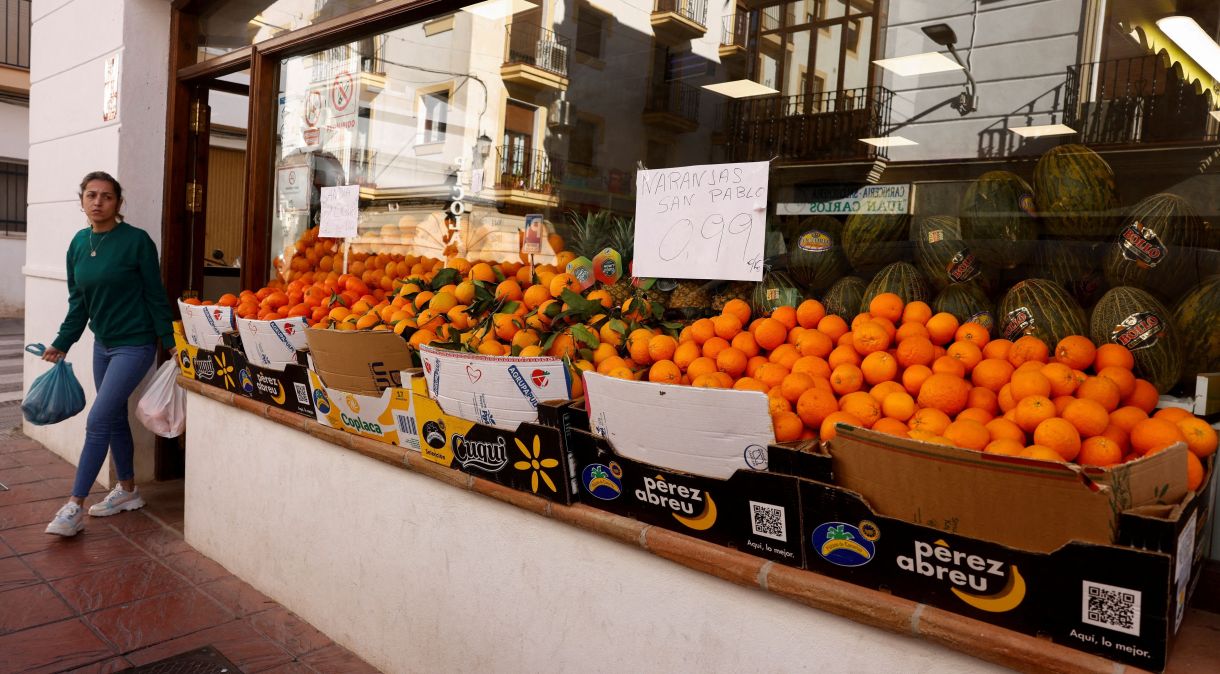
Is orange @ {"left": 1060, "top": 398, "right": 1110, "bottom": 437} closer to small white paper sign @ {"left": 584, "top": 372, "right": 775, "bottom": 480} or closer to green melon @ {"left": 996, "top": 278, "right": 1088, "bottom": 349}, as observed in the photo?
green melon @ {"left": 996, "top": 278, "right": 1088, "bottom": 349}

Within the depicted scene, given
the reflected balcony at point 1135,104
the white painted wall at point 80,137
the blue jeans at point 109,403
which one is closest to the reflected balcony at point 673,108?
the reflected balcony at point 1135,104

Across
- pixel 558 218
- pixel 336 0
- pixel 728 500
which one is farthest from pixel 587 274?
pixel 336 0

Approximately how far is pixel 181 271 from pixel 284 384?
207cm

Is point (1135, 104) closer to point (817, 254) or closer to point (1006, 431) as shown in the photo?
point (817, 254)

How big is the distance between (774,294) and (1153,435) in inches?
41.0

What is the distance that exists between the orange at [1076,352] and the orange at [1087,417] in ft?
0.70

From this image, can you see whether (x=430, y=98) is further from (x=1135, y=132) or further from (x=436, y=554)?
(x=1135, y=132)

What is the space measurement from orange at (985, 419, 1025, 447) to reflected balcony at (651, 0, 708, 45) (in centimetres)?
180

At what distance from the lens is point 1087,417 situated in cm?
149

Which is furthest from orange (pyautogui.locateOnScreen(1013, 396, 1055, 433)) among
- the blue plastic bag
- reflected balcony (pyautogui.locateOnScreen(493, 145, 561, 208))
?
the blue plastic bag

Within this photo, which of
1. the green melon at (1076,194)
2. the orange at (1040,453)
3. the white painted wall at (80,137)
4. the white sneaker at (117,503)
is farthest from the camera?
the white painted wall at (80,137)

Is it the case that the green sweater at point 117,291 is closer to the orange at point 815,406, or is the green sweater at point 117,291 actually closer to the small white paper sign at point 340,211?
the small white paper sign at point 340,211

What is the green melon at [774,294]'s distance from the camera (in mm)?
2283

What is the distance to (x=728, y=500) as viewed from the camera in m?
1.68
